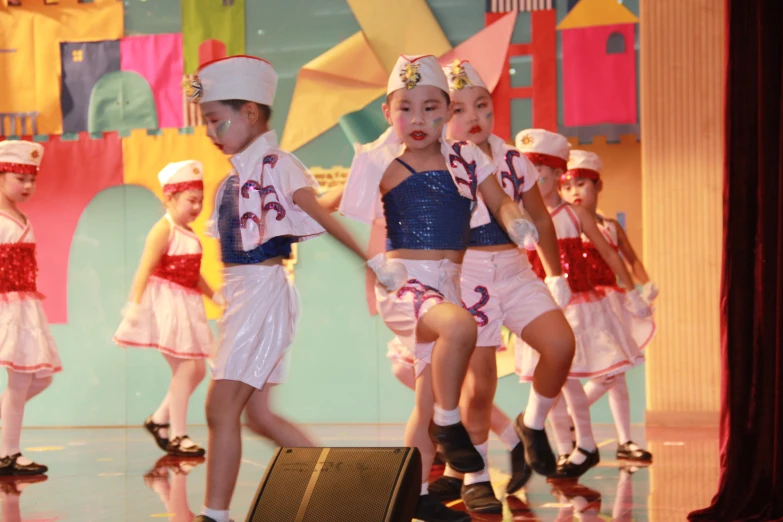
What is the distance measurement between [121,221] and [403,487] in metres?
5.60

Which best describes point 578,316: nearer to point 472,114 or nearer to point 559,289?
point 559,289

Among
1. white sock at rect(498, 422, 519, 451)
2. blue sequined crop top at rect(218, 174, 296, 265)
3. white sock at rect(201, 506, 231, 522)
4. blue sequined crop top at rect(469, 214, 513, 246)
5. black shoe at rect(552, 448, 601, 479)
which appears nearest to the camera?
white sock at rect(201, 506, 231, 522)

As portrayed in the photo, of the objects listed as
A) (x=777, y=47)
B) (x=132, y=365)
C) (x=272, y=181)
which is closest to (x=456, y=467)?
(x=272, y=181)

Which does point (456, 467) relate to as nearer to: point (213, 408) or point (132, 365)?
point (213, 408)

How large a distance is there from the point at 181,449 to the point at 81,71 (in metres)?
3.49

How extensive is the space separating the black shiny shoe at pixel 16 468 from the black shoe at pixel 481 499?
96.5 inches

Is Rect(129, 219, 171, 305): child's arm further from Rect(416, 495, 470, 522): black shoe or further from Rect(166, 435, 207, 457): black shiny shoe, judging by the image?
Rect(416, 495, 470, 522): black shoe

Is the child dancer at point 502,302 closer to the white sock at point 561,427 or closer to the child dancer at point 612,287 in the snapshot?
the white sock at point 561,427

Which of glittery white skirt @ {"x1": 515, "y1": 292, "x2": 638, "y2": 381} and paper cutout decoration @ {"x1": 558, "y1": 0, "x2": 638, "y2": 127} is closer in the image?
glittery white skirt @ {"x1": 515, "y1": 292, "x2": 638, "y2": 381}

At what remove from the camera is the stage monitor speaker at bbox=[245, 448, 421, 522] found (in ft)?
8.89

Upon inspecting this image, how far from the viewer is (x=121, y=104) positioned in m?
7.88

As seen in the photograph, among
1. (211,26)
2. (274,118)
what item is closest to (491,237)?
(274,118)

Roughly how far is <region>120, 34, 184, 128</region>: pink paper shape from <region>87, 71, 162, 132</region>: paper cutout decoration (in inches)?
2.2

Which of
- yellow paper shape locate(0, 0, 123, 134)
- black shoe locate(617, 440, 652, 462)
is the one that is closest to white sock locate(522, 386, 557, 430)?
black shoe locate(617, 440, 652, 462)
